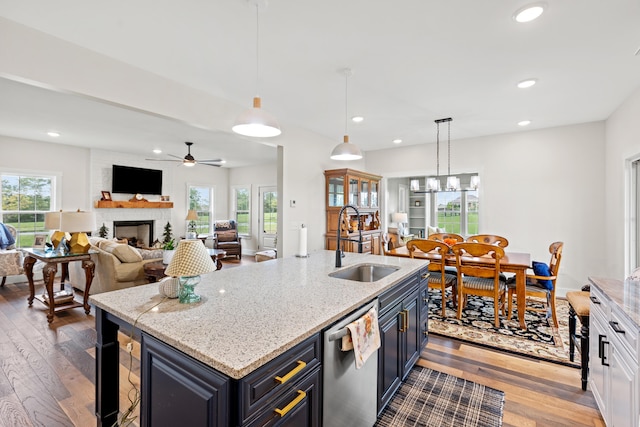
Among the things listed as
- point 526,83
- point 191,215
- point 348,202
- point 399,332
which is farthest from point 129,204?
point 526,83

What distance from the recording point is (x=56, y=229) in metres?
3.76

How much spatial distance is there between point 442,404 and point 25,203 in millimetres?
7512

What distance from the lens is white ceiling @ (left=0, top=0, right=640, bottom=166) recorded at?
1.99 metres

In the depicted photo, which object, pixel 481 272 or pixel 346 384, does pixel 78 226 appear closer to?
pixel 346 384

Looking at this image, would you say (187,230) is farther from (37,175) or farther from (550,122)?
(550,122)

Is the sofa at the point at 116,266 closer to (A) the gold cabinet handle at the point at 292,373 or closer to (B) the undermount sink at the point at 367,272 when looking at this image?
(B) the undermount sink at the point at 367,272

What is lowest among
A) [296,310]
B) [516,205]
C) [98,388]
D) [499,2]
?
[98,388]

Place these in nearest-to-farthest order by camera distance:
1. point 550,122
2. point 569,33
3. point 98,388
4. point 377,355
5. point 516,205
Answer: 1. point 98,388
2. point 377,355
3. point 569,33
4. point 550,122
5. point 516,205

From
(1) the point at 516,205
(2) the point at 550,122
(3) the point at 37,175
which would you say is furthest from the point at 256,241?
(2) the point at 550,122

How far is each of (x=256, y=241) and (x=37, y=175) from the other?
4928 millimetres

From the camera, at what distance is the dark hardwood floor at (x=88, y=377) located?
195 centimetres

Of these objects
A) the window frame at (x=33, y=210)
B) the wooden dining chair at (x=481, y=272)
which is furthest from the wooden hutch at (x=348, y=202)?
the window frame at (x=33, y=210)

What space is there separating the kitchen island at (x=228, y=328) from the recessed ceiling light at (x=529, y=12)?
1941 millimetres

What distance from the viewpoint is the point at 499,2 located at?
1.89 m
